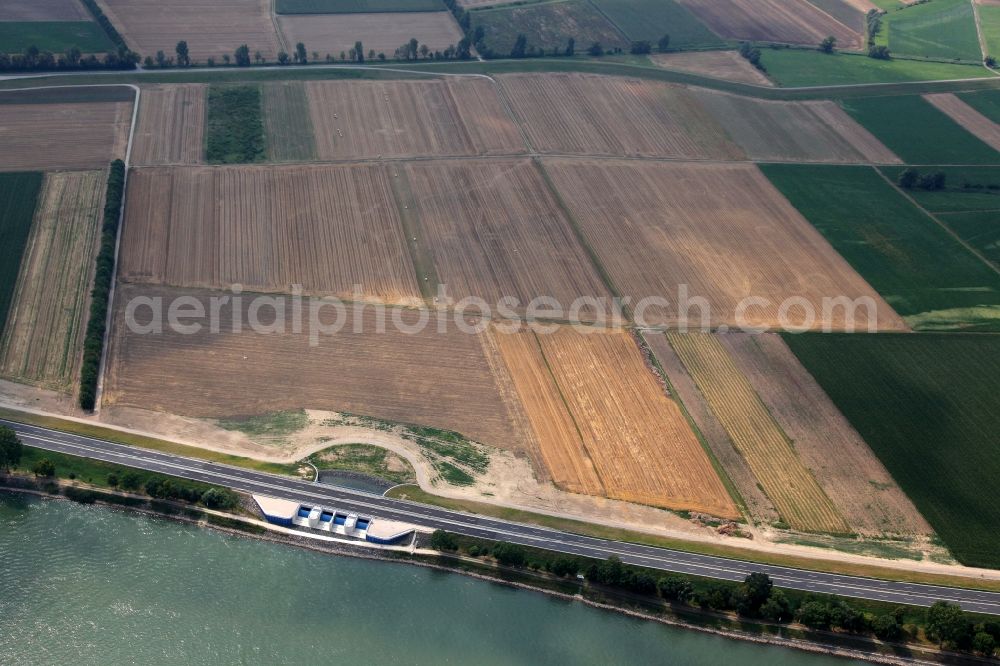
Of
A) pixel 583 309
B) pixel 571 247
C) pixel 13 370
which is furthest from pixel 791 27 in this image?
pixel 13 370

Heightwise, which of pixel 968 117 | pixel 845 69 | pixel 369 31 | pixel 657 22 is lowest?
pixel 968 117

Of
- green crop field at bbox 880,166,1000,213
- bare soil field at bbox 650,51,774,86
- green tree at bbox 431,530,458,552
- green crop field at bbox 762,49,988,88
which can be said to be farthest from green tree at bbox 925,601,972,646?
green crop field at bbox 762,49,988,88

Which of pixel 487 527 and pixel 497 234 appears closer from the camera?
pixel 487 527

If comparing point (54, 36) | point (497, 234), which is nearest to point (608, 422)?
point (497, 234)

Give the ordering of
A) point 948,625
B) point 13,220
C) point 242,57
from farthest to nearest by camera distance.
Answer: point 242,57 < point 13,220 < point 948,625

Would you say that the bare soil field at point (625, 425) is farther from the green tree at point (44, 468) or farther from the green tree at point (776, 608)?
the green tree at point (44, 468)

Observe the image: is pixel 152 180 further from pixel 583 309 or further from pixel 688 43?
pixel 688 43

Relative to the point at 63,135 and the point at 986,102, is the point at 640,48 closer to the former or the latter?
the point at 986,102
